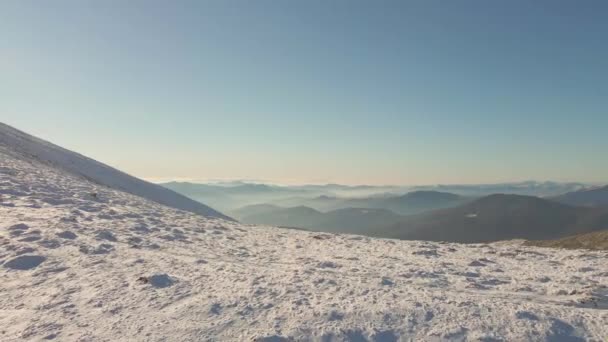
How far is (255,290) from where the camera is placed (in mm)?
7754

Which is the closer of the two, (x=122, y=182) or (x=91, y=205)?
(x=91, y=205)

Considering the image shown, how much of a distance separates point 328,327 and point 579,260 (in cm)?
1227

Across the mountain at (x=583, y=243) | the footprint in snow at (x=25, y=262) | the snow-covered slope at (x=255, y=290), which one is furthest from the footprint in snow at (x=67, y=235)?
the mountain at (x=583, y=243)

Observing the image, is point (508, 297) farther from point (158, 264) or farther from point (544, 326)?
point (158, 264)

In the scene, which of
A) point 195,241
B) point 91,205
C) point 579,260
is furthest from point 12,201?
point 579,260

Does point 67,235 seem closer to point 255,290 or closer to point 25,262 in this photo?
point 25,262

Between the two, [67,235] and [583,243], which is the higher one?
[67,235]

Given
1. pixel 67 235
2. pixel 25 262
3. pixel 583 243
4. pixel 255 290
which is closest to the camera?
pixel 255 290

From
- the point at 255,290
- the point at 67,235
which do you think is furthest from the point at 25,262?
the point at 255,290

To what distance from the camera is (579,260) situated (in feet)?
45.6

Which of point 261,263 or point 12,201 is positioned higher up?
point 12,201

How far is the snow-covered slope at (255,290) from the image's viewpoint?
20.5 feet

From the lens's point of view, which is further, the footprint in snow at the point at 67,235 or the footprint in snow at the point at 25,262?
the footprint in snow at the point at 67,235

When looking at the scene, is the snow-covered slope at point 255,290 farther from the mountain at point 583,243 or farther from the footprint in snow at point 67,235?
the mountain at point 583,243
